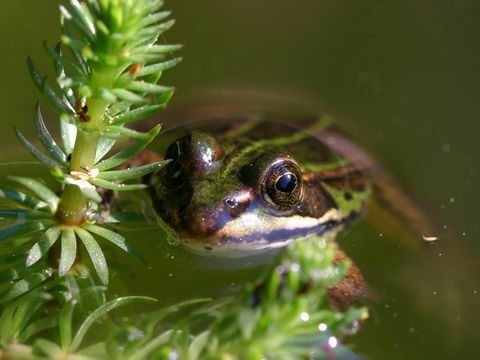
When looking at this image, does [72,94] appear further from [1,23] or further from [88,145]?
[1,23]

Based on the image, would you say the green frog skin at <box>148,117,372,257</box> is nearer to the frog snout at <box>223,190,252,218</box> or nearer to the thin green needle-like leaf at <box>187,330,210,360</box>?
the frog snout at <box>223,190,252,218</box>

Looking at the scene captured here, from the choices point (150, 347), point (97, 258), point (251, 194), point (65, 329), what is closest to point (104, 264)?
point (97, 258)

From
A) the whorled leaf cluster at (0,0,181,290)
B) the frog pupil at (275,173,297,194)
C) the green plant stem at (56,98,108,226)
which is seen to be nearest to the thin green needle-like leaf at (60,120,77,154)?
the whorled leaf cluster at (0,0,181,290)

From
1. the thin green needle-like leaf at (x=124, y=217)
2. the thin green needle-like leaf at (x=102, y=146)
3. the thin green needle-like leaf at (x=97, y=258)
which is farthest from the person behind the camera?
the thin green needle-like leaf at (x=124, y=217)

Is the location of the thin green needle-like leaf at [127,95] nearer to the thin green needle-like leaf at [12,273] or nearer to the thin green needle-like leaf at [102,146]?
the thin green needle-like leaf at [102,146]

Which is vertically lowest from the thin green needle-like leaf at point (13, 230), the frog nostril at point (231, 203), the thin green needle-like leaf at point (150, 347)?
the frog nostril at point (231, 203)

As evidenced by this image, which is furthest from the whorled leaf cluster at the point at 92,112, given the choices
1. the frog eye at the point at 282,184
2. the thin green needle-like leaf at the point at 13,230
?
the frog eye at the point at 282,184
